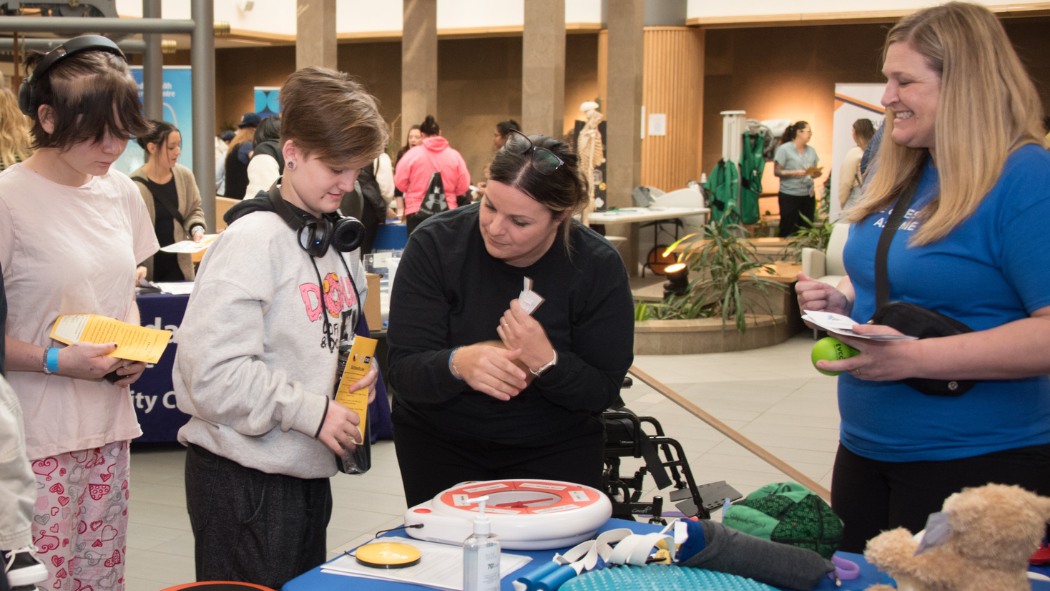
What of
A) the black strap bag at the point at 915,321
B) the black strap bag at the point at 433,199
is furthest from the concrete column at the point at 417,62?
the black strap bag at the point at 915,321

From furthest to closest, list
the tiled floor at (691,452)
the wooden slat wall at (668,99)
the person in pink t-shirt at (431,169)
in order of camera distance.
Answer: the wooden slat wall at (668,99), the person in pink t-shirt at (431,169), the tiled floor at (691,452)

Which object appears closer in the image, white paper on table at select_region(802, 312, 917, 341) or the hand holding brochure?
white paper on table at select_region(802, 312, 917, 341)

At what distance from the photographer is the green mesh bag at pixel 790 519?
1.49 meters

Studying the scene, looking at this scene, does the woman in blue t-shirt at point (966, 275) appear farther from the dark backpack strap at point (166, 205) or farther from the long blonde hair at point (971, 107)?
the dark backpack strap at point (166, 205)

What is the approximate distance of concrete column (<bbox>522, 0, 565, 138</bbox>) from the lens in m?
12.3

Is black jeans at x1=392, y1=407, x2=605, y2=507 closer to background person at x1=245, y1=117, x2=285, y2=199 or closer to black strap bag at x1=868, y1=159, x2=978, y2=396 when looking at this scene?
black strap bag at x1=868, y1=159, x2=978, y2=396

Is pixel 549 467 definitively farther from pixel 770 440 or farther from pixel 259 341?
pixel 770 440

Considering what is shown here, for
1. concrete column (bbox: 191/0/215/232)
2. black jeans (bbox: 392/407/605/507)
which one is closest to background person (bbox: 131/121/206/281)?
concrete column (bbox: 191/0/215/232)

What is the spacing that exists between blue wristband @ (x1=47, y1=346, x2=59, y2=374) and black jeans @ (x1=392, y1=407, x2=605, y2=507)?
2.46ft

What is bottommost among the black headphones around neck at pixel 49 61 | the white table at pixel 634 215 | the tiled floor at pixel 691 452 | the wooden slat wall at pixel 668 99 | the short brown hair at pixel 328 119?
the tiled floor at pixel 691 452

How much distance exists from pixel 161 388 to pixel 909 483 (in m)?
3.67

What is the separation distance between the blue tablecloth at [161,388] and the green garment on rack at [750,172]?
9.15 metres

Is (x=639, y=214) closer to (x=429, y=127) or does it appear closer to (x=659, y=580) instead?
(x=429, y=127)

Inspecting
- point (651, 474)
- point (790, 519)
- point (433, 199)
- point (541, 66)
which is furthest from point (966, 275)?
point (541, 66)
